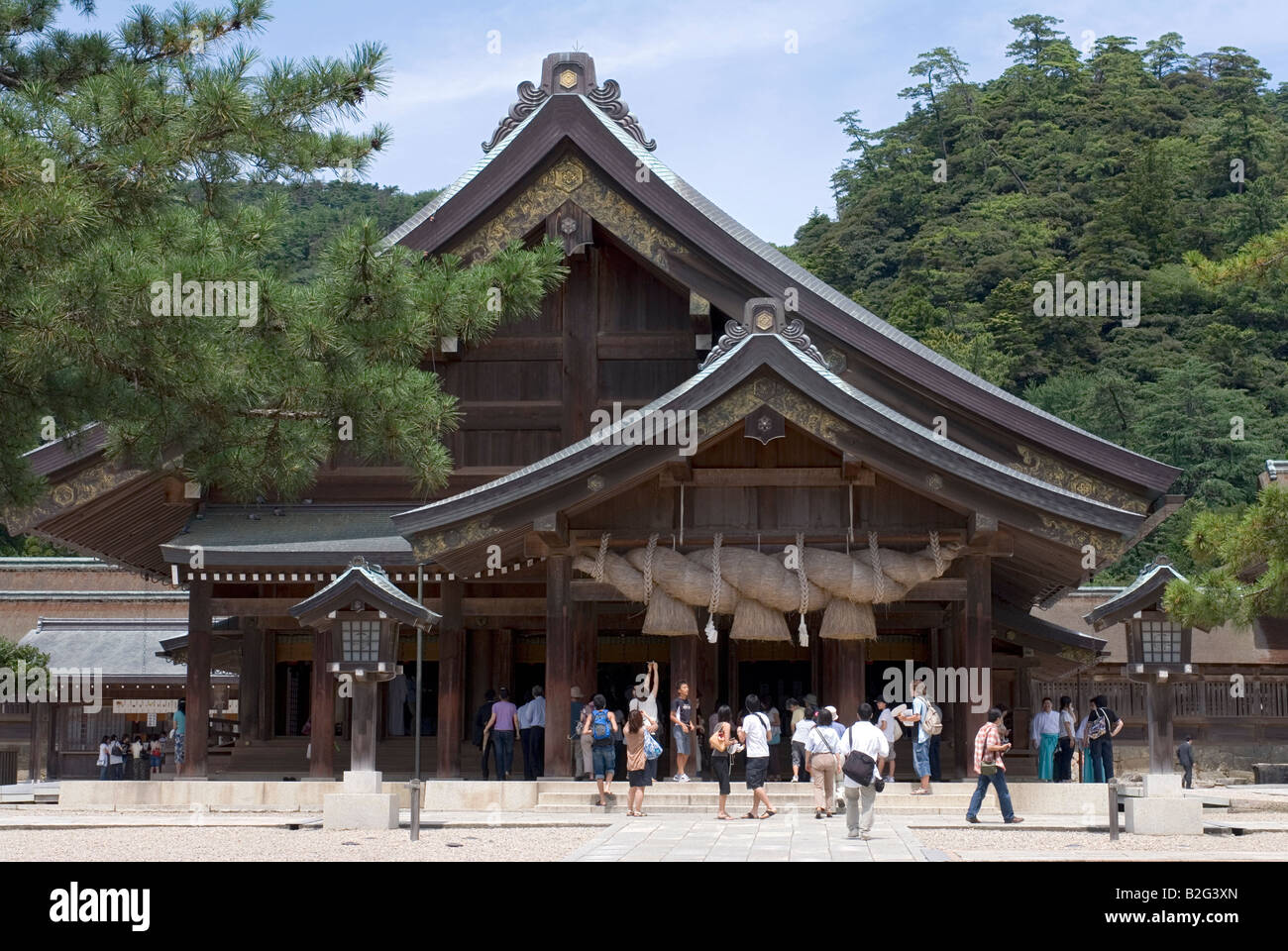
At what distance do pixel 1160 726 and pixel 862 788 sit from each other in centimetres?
444

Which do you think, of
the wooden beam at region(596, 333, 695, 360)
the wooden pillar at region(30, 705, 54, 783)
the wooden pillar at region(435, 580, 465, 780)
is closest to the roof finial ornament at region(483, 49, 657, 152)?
the wooden beam at region(596, 333, 695, 360)

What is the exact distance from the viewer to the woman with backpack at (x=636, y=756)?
53.7 ft

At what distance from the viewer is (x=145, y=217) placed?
40.8 feet

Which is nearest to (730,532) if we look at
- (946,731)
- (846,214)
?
(946,731)

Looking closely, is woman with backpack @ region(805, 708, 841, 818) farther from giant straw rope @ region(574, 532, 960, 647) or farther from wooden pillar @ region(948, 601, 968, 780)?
wooden pillar @ region(948, 601, 968, 780)

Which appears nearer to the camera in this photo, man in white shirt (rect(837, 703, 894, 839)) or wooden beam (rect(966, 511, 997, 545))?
man in white shirt (rect(837, 703, 894, 839))

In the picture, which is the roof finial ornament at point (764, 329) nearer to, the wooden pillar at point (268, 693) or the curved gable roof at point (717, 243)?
the curved gable roof at point (717, 243)

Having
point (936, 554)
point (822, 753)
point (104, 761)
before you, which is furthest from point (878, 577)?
point (104, 761)

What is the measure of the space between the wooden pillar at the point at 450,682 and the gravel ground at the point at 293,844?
15.2 ft

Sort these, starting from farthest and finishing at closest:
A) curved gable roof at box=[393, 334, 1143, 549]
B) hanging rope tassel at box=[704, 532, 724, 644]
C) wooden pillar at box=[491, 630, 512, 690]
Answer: wooden pillar at box=[491, 630, 512, 690] → hanging rope tassel at box=[704, 532, 724, 644] → curved gable roof at box=[393, 334, 1143, 549]

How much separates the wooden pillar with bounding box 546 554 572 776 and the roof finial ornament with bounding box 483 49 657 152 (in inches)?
260

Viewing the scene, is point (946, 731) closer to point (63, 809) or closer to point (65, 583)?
point (63, 809)

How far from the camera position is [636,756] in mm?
16406

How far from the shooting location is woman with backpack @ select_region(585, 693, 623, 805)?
17.2 meters
